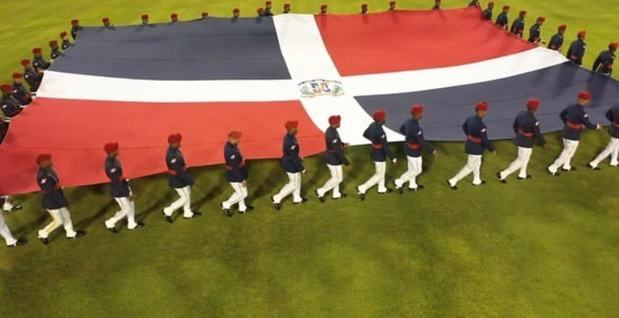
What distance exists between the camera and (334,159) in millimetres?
8391

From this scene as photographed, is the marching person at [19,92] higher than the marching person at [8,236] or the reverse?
higher

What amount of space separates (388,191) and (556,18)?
46.0 feet

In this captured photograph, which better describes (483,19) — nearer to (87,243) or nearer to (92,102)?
(92,102)

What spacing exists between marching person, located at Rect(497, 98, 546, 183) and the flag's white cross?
3005mm

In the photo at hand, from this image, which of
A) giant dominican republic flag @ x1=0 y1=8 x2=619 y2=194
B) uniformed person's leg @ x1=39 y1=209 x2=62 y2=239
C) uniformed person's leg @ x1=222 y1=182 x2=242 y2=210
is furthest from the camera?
giant dominican republic flag @ x1=0 y1=8 x2=619 y2=194

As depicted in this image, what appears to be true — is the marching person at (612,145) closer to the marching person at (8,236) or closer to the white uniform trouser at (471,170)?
the white uniform trouser at (471,170)

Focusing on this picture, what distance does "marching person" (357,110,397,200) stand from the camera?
8.29 metres

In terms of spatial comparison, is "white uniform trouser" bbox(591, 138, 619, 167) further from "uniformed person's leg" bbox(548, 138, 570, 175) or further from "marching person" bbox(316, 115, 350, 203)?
"marching person" bbox(316, 115, 350, 203)

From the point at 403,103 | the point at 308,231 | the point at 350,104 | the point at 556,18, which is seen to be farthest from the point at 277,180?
the point at 556,18

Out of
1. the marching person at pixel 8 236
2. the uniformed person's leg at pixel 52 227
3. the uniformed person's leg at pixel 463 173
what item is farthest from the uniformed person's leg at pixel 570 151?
the marching person at pixel 8 236

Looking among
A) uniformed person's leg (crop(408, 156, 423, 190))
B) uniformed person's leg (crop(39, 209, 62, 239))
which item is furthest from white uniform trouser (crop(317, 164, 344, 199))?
uniformed person's leg (crop(39, 209, 62, 239))

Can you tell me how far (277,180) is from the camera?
941 cm

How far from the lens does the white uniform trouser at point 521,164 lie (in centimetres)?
878

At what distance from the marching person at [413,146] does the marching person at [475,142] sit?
0.71m
